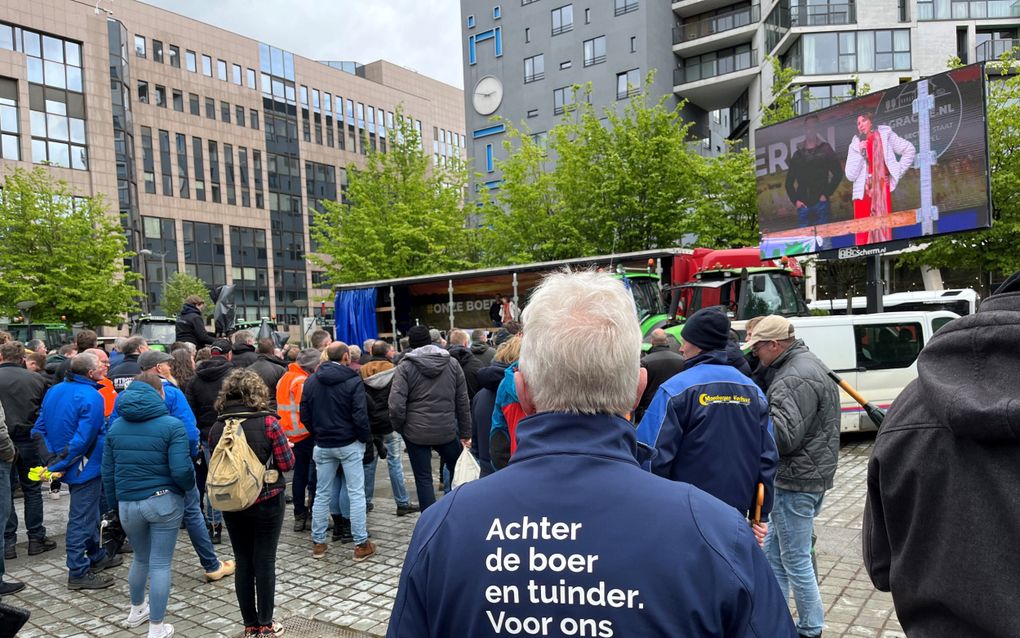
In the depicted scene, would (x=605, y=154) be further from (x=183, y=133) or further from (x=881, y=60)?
(x=183, y=133)

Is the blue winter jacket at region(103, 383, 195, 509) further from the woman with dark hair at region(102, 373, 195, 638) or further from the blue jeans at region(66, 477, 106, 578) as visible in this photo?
the blue jeans at region(66, 477, 106, 578)

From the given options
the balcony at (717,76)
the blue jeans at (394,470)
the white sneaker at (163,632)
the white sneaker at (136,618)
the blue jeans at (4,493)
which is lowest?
the white sneaker at (136,618)

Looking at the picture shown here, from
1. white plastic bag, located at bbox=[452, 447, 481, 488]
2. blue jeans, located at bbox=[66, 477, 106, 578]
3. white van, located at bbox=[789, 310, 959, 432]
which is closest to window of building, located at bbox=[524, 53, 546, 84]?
white van, located at bbox=[789, 310, 959, 432]

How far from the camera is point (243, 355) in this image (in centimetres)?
824

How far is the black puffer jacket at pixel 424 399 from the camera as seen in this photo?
6.55 meters

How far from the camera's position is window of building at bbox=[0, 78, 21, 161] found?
4169 cm

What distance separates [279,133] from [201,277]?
59.9 feet

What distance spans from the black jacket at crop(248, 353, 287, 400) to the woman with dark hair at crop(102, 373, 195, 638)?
2846mm

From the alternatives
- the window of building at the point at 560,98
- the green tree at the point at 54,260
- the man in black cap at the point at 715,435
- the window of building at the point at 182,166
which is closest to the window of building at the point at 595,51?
the window of building at the point at 560,98

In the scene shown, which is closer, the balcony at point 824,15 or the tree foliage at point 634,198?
the tree foliage at point 634,198

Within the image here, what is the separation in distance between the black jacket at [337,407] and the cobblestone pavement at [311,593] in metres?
1.19

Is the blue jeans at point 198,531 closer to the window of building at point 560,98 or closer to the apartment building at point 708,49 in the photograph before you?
the apartment building at point 708,49

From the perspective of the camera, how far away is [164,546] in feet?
15.4

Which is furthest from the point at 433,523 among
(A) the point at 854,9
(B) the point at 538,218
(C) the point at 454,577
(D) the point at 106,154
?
(D) the point at 106,154
